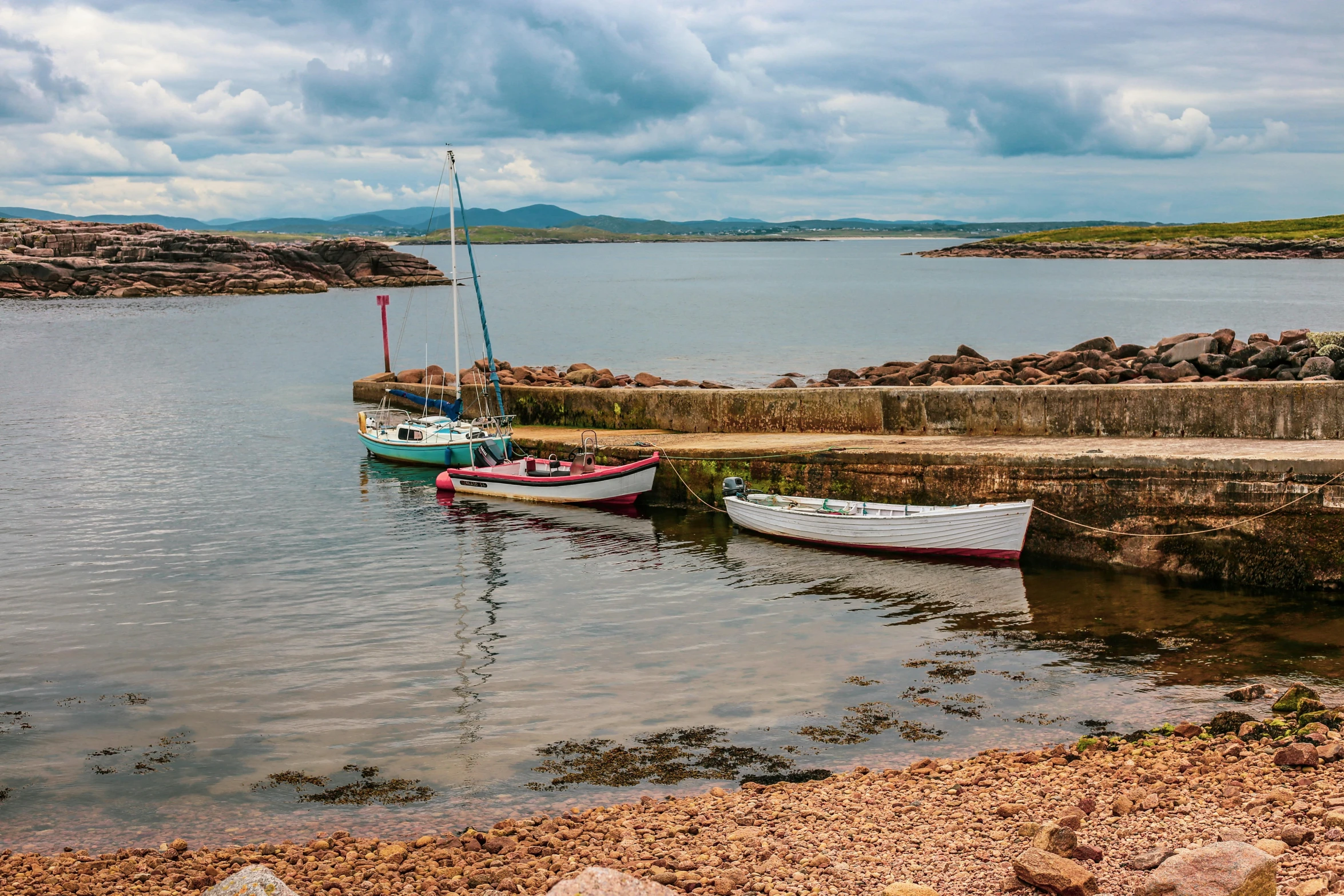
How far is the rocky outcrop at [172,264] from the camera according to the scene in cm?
→ 9938

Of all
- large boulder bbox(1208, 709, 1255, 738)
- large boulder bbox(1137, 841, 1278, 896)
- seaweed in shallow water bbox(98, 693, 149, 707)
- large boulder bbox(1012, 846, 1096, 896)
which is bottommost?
seaweed in shallow water bbox(98, 693, 149, 707)

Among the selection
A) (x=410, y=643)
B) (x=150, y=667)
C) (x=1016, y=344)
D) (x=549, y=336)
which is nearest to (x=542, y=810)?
(x=410, y=643)

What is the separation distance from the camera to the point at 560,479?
19734 mm

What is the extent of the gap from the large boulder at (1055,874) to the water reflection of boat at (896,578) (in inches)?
294

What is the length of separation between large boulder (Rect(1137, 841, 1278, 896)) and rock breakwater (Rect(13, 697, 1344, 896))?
1 cm

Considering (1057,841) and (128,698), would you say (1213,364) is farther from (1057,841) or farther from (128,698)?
(128,698)

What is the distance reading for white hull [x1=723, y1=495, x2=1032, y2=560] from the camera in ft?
49.5

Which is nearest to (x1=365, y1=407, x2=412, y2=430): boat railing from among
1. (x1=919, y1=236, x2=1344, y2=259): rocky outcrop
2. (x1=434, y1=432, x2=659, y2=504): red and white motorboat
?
(x1=434, y1=432, x2=659, y2=504): red and white motorboat

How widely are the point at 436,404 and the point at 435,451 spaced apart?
4.87 meters

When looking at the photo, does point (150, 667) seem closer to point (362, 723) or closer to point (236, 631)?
point (236, 631)

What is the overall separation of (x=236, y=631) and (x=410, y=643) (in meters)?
2.26

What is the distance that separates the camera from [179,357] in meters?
51.4

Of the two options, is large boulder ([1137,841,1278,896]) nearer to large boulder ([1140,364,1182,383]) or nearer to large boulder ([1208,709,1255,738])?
large boulder ([1208,709,1255,738])

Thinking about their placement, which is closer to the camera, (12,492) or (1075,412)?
(1075,412)
